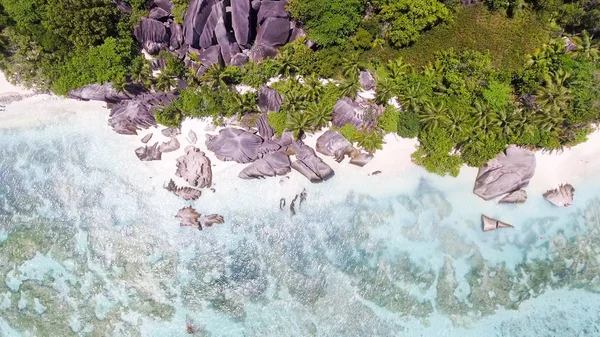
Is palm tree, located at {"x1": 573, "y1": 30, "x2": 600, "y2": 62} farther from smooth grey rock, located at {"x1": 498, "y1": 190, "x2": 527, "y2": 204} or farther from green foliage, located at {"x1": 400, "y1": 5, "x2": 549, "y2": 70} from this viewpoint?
smooth grey rock, located at {"x1": 498, "y1": 190, "x2": 527, "y2": 204}

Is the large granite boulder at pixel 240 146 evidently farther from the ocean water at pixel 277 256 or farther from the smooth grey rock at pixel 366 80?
the smooth grey rock at pixel 366 80

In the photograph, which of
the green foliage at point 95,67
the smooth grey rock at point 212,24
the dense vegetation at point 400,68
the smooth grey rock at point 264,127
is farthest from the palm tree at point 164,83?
the smooth grey rock at point 264,127

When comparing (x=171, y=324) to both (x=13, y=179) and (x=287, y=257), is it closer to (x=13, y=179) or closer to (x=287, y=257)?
(x=287, y=257)

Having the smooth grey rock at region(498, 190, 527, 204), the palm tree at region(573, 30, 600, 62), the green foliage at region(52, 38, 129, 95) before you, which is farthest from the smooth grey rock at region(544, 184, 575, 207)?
the green foliage at region(52, 38, 129, 95)

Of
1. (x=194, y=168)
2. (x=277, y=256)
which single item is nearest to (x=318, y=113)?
(x=194, y=168)

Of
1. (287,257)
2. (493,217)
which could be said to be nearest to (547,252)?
(493,217)

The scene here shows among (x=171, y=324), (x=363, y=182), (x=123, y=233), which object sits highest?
(x=363, y=182)
